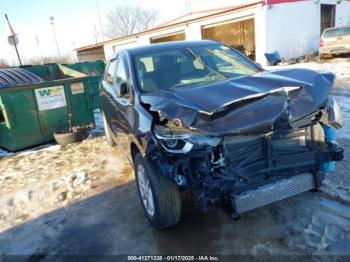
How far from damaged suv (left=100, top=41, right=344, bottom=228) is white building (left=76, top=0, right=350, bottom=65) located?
43.1 feet

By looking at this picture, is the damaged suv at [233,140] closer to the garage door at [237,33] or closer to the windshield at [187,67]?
the windshield at [187,67]

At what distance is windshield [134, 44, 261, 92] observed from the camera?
3.56 meters

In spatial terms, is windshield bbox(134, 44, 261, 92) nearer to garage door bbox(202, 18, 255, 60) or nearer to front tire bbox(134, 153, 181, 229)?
front tire bbox(134, 153, 181, 229)

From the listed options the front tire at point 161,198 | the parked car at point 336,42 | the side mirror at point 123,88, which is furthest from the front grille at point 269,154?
the parked car at point 336,42

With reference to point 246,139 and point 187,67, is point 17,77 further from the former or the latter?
point 246,139

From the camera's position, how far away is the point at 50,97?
662 cm

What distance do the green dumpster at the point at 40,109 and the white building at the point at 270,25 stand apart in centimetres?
875

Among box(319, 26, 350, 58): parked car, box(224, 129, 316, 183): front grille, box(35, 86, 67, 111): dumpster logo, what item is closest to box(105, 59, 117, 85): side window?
box(35, 86, 67, 111): dumpster logo

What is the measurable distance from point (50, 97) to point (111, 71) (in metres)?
2.32

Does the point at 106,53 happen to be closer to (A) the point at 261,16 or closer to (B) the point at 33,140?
A: (A) the point at 261,16

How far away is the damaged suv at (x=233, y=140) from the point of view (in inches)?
98.8

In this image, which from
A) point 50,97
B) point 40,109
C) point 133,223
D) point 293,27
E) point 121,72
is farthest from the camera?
point 293,27

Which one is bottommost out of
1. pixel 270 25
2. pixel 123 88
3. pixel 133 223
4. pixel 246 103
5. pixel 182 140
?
pixel 133 223

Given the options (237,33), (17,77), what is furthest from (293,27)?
(17,77)
